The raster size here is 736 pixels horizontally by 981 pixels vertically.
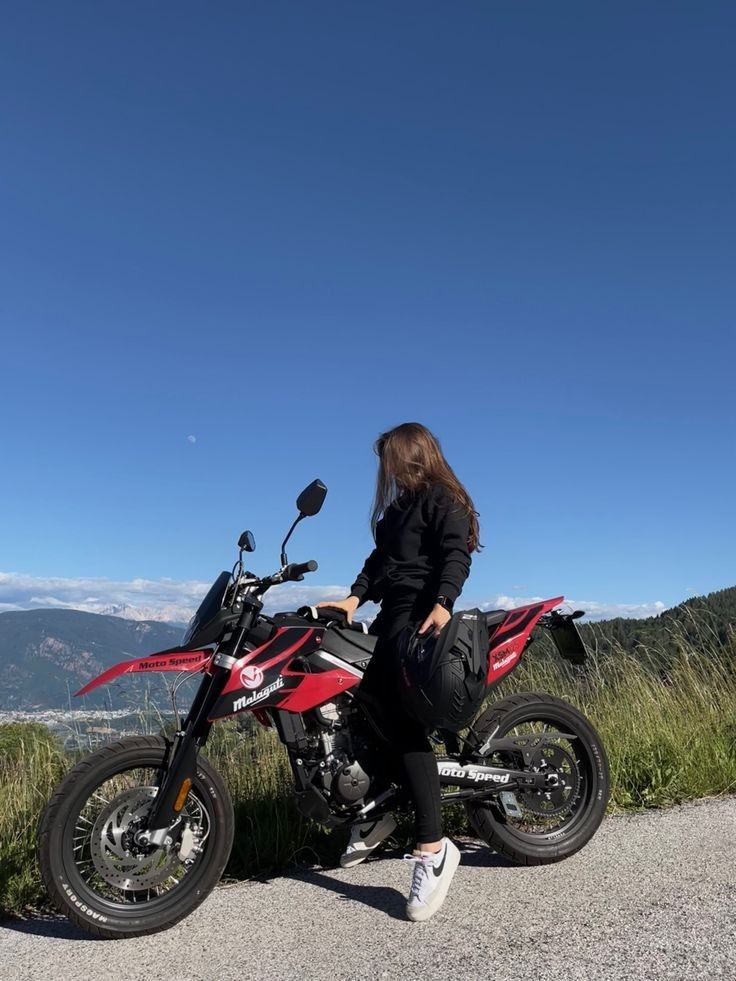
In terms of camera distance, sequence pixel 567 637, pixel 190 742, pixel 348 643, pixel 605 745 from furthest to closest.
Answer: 1. pixel 605 745
2. pixel 567 637
3. pixel 348 643
4. pixel 190 742

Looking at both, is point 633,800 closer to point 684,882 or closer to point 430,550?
point 684,882

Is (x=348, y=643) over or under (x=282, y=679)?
over

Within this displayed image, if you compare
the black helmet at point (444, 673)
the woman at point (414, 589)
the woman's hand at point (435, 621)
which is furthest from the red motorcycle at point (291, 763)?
the woman's hand at point (435, 621)

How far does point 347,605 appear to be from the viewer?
4004 mm

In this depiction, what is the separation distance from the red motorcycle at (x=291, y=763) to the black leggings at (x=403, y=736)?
2.6 inches

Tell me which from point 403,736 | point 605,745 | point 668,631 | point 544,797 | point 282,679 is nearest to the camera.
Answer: point 282,679

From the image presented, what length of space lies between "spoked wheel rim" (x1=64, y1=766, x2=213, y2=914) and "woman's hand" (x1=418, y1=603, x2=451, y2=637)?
1.20 m

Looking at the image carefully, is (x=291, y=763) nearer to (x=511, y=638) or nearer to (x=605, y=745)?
(x=511, y=638)

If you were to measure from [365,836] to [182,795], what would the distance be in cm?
87

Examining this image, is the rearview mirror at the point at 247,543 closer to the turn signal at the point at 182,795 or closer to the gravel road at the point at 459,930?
the turn signal at the point at 182,795

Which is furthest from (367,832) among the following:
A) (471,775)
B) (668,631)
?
(668,631)

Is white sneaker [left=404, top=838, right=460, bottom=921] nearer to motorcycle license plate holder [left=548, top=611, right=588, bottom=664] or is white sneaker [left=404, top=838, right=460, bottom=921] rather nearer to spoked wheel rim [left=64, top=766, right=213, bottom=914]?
spoked wheel rim [left=64, top=766, right=213, bottom=914]

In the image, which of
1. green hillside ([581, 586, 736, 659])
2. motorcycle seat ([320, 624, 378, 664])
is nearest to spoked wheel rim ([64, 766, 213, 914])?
motorcycle seat ([320, 624, 378, 664])

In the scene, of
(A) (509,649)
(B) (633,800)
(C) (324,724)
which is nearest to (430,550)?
(A) (509,649)
